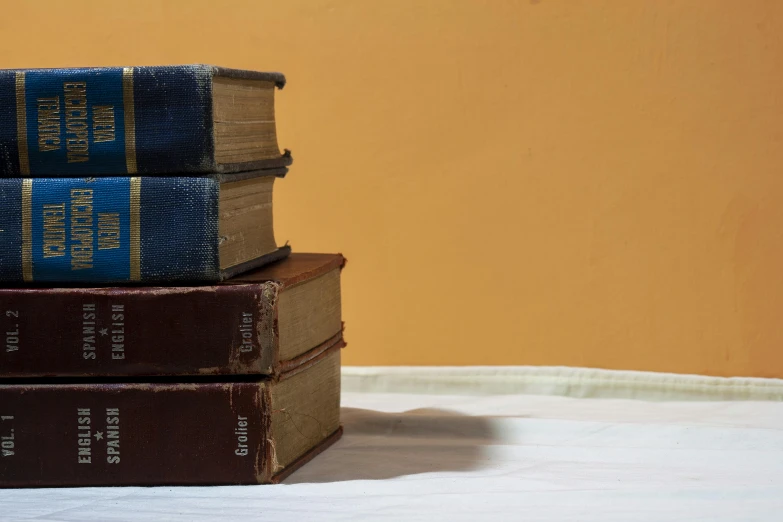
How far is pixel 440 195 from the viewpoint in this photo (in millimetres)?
1498

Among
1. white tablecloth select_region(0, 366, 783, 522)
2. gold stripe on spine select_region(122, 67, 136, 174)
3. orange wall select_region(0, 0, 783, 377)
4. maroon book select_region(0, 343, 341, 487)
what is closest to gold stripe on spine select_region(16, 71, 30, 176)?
gold stripe on spine select_region(122, 67, 136, 174)

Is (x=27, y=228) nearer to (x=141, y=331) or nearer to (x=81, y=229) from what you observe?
(x=81, y=229)

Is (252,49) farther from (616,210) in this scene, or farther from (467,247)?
(616,210)

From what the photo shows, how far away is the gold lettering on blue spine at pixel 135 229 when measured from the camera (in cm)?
101

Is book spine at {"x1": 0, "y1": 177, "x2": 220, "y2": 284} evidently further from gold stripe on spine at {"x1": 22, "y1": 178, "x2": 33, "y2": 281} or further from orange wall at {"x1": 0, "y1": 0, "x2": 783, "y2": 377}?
orange wall at {"x1": 0, "y1": 0, "x2": 783, "y2": 377}

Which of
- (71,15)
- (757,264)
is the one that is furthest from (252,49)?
(757,264)

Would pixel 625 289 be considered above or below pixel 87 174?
below

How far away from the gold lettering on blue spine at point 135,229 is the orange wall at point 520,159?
21.1 inches

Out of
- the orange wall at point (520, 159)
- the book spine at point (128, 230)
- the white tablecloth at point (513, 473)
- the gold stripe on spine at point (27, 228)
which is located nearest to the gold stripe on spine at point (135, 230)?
the book spine at point (128, 230)

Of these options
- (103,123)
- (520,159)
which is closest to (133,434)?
(103,123)

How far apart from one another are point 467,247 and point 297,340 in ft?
1.61

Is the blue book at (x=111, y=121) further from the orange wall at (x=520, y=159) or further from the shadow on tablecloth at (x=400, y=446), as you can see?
the orange wall at (x=520, y=159)

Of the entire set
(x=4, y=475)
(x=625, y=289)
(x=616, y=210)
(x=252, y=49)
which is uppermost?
(x=252, y=49)

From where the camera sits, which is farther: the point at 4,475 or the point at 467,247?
the point at 467,247
